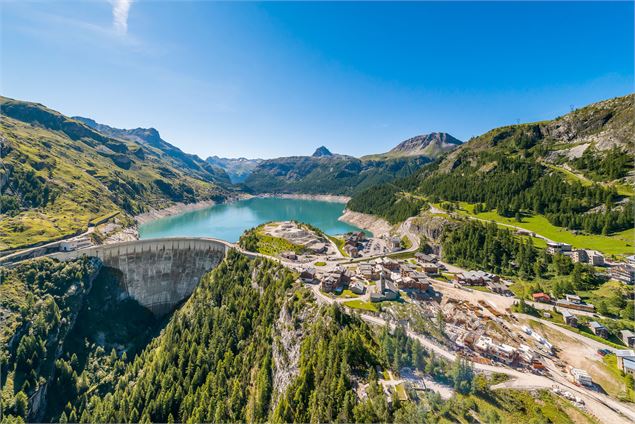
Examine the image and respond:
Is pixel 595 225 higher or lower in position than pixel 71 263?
higher

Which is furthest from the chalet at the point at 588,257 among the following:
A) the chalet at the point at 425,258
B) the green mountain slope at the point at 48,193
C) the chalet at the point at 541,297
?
the green mountain slope at the point at 48,193

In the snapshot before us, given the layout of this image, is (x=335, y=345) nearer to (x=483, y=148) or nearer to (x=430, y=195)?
(x=430, y=195)

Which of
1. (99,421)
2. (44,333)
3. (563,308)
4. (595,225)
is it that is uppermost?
(595,225)

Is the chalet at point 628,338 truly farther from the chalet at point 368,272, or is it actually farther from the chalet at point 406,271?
the chalet at point 368,272

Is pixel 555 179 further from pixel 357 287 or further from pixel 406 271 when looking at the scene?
pixel 357 287

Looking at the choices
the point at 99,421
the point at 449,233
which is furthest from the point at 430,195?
the point at 99,421

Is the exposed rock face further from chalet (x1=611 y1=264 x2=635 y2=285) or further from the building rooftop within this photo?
the building rooftop

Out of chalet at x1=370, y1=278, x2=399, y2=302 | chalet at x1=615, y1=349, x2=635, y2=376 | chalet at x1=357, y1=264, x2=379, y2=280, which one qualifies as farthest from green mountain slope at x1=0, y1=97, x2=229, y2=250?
chalet at x1=615, y1=349, x2=635, y2=376
